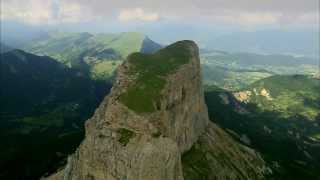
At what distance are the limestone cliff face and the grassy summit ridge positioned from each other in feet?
3.03

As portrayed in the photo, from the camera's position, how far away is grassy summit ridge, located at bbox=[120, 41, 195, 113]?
440 feet

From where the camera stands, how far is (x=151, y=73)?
152625mm

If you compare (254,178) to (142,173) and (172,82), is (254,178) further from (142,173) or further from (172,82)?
(142,173)

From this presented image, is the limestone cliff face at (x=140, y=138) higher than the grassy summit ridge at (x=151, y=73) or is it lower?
lower

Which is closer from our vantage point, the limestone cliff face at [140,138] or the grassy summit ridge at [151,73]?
the limestone cliff face at [140,138]

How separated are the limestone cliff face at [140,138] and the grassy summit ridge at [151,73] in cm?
92

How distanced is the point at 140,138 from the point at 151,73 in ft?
118

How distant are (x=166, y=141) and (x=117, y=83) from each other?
1310 inches

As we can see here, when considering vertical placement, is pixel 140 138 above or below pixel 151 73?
below

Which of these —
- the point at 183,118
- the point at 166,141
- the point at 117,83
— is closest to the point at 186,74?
the point at 183,118

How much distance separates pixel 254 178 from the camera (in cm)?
19600

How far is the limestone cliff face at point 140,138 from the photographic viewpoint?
117 metres

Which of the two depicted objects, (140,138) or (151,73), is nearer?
(140,138)

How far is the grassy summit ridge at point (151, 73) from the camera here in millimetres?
134000
